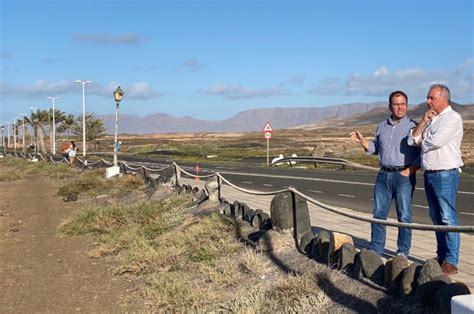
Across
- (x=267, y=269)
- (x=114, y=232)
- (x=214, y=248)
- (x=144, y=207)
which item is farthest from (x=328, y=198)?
(x=267, y=269)

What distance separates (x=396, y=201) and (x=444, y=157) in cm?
88

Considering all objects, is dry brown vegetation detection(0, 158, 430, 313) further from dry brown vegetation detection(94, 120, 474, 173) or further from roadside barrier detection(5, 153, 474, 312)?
dry brown vegetation detection(94, 120, 474, 173)

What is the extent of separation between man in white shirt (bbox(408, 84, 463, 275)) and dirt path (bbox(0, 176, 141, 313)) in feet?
12.2

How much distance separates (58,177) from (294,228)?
985 inches

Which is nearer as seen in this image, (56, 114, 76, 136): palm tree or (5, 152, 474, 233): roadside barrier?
(5, 152, 474, 233): roadside barrier

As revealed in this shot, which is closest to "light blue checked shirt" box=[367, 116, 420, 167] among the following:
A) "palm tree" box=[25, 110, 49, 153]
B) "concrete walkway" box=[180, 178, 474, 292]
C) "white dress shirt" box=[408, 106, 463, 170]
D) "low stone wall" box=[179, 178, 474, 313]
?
"white dress shirt" box=[408, 106, 463, 170]

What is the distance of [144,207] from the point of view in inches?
510

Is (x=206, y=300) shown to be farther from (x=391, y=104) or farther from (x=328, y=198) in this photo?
(x=328, y=198)

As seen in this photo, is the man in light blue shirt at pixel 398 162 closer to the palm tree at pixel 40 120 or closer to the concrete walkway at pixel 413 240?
the concrete walkway at pixel 413 240

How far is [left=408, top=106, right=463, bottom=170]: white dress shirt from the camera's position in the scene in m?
5.38

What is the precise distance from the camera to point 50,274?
902cm

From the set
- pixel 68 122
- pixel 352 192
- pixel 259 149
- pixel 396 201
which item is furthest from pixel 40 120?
pixel 396 201

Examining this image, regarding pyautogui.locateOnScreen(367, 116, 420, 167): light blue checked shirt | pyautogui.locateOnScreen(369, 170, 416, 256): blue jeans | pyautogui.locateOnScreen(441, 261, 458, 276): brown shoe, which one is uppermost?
pyautogui.locateOnScreen(367, 116, 420, 167): light blue checked shirt

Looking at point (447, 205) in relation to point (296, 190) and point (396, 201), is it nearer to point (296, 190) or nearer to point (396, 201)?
point (396, 201)
